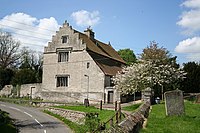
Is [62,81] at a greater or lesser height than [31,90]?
greater

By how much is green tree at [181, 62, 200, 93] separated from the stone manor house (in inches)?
478

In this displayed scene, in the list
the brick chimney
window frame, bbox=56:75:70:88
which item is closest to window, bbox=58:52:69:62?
window frame, bbox=56:75:70:88

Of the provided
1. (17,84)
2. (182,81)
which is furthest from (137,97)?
(17,84)

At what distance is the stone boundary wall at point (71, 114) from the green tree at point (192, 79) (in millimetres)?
21845

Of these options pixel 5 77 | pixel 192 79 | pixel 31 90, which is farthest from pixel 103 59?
pixel 5 77

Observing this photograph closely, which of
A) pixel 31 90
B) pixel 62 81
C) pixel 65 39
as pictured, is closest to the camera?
pixel 62 81

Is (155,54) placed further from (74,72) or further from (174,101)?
(174,101)

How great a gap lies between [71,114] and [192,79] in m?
23.6

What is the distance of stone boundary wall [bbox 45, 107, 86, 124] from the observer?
31.0 m

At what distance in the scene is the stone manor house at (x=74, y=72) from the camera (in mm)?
47188

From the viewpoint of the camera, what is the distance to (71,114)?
3375cm

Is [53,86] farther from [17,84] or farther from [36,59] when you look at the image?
[36,59]

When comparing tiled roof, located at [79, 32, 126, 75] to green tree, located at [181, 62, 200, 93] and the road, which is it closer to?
green tree, located at [181, 62, 200, 93]

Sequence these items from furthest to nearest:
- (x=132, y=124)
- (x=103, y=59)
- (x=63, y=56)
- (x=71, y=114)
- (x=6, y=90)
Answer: (x=6, y=90)
(x=103, y=59)
(x=63, y=56)
(x=71, y=114)
(x=132, y=124)
